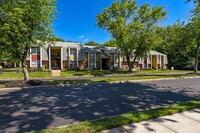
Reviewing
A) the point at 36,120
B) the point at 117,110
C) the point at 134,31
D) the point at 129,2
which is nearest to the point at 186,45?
the point at 134,31

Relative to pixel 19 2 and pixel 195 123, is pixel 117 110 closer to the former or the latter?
pixel 195 123

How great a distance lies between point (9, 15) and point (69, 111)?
8850 mm

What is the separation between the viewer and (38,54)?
37531 mm

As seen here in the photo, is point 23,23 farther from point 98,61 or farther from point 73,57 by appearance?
point 98,61

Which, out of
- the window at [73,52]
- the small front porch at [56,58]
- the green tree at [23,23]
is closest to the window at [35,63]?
the small front porch at [56,58]

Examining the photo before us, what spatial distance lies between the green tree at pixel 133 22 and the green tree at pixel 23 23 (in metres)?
18.2

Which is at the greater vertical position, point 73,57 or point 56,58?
point 73,57

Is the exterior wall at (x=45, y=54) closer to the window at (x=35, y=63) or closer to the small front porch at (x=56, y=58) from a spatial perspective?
the window at (x=35, y=63)

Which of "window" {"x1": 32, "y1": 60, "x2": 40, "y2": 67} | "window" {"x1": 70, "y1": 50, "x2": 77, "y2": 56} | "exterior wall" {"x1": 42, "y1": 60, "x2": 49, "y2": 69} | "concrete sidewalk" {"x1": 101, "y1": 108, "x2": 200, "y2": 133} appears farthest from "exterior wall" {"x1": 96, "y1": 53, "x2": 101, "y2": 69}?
"concrete sidewalk" {"x1": 101, "y1": 108, "x2": 200, "y2": 133}

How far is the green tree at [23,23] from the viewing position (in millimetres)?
12367

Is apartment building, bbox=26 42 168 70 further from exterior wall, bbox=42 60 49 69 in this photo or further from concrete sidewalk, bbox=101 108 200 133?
concrete sidewalk, bbox=101 108 200 133

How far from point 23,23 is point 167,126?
11525mm

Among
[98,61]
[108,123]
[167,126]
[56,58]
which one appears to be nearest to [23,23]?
[108,123]

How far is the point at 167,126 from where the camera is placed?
4883 mm
